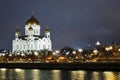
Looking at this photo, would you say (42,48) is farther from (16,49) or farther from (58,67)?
(58,67)

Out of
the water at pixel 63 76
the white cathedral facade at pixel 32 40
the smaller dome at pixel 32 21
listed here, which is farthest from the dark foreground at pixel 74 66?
the smaller dome at pixel 32 21

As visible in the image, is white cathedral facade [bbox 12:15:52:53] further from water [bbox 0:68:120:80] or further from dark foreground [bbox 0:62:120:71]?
water [bbox 0:68:120:80]

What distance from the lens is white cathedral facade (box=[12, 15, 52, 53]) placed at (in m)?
119

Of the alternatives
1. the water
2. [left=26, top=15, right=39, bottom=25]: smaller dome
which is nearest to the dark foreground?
the water

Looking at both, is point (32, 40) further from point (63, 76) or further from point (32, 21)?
point (63, 76)

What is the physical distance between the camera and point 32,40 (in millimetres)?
119188

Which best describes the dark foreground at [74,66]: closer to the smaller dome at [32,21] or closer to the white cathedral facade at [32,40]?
the white cathedral facade at [32,40]

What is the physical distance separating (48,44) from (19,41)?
9.03 m

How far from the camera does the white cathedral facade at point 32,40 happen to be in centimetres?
11912

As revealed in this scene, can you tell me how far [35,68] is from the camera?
260 ft

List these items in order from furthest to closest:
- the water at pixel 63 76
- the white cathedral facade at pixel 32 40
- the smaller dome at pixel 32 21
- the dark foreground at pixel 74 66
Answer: the smaller dome at pixel 32 21, the white cathedral facade at pixel 32 40, the dark foreground at pixel 74 66, the water at pixel 63 76

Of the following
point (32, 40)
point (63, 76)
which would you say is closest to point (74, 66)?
point (63, 76)

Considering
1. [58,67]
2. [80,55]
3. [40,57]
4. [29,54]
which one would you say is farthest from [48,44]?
[58,67]

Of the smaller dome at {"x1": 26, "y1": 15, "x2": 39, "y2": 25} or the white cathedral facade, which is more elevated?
the smaller dome at {"x1": 26, "y1": 15, "x2": 39, "y2": 25}
